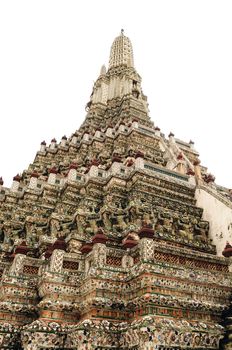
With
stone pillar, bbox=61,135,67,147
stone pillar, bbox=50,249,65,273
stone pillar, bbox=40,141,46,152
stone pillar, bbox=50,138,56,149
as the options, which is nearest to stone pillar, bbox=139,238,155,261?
stone pillar, bbox=50,249,65,273

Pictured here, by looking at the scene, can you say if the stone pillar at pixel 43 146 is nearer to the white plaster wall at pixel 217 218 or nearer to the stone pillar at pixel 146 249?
the white plaster wall at pixel 217 218

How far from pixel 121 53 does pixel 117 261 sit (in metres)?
43.2

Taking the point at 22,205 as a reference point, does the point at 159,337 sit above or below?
below

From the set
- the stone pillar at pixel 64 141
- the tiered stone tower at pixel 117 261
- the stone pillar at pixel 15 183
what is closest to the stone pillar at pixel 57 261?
the tiered stone tower at pixel 117 261

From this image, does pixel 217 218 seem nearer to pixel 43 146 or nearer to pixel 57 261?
pixel 57 261

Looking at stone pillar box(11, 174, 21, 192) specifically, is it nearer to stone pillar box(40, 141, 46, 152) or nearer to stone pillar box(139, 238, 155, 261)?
stone pillar box(40, 141, 46, 152)

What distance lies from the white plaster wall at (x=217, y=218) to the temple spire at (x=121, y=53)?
33237 mm

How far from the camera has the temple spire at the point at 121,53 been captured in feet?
155

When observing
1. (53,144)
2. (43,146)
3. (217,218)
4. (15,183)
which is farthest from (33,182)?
(53,144)

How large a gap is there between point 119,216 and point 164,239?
8.16ft

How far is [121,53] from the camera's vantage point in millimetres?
48906

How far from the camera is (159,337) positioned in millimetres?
8125

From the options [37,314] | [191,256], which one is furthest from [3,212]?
[191,256]

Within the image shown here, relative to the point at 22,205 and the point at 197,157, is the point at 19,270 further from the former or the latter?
the point at 197,157
